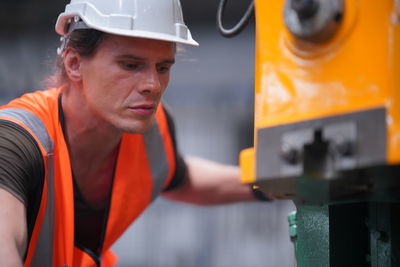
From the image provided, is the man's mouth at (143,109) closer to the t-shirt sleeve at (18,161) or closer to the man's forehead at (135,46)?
the man's forehead at (135,46)

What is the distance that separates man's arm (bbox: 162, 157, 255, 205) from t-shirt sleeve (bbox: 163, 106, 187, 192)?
0.09 ft

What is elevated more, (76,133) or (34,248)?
(76,133)

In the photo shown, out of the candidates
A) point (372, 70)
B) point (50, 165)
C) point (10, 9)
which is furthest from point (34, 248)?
point (10, 9)

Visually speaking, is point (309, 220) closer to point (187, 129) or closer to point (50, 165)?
point (50, 165)

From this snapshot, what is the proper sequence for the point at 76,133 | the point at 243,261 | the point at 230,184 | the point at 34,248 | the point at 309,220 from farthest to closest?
the point at 243,261 < the point at 230,184 < the point at 76,133 < the point at 34,248 < the point at 309,220

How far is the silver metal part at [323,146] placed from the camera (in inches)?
26.9

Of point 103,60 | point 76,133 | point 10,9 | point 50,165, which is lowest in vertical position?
point 50,165

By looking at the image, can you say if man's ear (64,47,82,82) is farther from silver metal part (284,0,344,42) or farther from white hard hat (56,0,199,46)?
silver metal part (284,0,344,42)

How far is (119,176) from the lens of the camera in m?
1.86

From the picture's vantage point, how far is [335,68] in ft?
2.41

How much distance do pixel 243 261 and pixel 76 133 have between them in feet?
5.58

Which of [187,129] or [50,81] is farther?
[187,129]

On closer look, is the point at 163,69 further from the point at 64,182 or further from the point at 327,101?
the point at 327,101

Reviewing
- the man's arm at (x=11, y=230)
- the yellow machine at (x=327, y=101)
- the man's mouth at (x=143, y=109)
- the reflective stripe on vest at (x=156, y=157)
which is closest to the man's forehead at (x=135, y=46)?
the man's mouth at (x=143, y=109)
